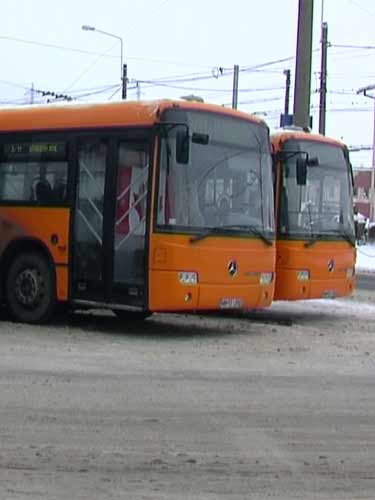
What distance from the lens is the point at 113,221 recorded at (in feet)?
37.4

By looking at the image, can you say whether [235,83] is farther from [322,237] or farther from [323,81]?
[322,237]

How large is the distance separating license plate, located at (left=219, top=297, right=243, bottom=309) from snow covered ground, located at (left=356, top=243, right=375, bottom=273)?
18727 mm

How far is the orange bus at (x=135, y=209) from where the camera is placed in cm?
1091

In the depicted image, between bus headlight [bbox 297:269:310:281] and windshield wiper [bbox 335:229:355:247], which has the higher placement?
windshield wiper [bbox 335:229:355:247]

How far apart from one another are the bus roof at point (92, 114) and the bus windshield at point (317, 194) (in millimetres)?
1666

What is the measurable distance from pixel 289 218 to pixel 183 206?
10.2 ft

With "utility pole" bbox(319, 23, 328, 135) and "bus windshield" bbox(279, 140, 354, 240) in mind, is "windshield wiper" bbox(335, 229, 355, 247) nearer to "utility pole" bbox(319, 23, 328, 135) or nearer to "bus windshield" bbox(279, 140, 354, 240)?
"bus windshield" bbox(279, 140, 354, 240)

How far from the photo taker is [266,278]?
12.0 metres

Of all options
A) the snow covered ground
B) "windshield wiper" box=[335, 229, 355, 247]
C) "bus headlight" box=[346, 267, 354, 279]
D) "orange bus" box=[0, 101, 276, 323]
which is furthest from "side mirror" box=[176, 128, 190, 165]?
the snow covered ground

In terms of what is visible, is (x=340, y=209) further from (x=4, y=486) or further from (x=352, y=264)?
(x=4, y=486)

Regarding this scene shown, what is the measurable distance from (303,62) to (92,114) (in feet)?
29.7

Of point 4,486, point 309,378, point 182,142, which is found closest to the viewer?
point 4,486

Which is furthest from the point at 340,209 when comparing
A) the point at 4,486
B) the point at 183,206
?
the point at 4,486

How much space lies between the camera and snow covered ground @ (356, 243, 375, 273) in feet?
101
